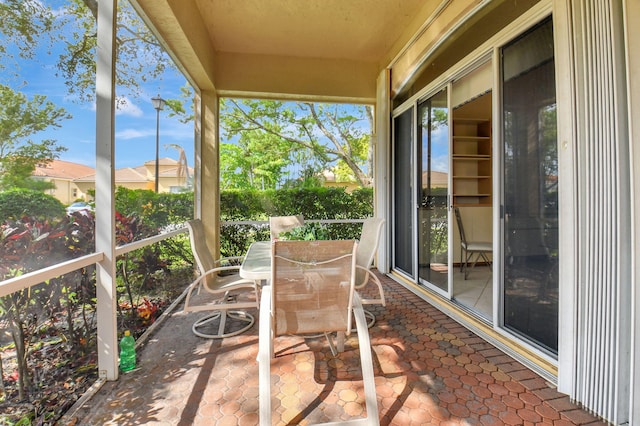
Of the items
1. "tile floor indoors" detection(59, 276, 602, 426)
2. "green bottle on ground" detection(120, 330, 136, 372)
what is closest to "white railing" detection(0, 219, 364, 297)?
"green bottle on ground" detection(120, 330, 136, 372)

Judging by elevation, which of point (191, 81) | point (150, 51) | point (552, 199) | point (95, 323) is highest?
point (191, 81)

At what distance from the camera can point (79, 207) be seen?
1.99m

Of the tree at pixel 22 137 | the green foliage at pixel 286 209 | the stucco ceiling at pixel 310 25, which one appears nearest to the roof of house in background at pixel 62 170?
the tree at pixel 22 137

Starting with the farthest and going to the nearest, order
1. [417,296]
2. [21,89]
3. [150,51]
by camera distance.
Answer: [417,296] → [150,51] → [21,89]

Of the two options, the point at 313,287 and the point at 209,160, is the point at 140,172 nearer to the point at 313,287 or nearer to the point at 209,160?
the point at 209,160

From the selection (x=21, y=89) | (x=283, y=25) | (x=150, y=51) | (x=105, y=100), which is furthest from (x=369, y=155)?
(x=21, y=89)

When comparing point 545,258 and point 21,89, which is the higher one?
point 21,89

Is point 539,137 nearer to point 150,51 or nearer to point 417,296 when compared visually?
point 417,296

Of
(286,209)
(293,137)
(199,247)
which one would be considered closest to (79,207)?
(199,247)

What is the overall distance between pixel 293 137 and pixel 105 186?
605 centimetres

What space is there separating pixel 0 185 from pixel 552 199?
3098 mm

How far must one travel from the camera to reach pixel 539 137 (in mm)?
2215

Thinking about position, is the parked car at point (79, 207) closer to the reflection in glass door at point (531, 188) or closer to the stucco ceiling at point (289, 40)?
the stucco ceiling at point (289, 40)

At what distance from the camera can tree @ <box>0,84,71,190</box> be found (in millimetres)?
1417
